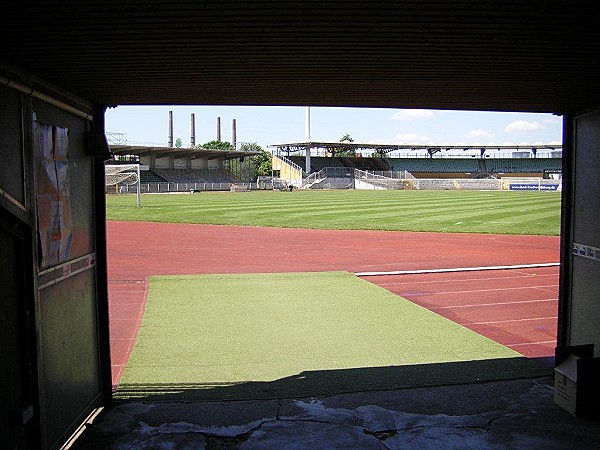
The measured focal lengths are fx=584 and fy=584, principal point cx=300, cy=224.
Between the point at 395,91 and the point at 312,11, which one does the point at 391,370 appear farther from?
the point at 312,11

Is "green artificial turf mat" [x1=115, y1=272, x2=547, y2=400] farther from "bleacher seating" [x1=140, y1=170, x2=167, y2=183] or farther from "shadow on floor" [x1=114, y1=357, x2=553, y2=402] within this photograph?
"bleacher seating" [x1=140, y1=170, x2=167, y2=183]

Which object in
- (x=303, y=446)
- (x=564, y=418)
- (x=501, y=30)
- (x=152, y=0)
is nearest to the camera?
(x=152, y=0)

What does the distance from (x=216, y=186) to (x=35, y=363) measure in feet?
248

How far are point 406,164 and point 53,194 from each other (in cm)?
10225

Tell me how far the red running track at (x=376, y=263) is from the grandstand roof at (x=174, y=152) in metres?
47.8

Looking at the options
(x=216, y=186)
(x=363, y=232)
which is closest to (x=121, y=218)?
(x=363, y=232)

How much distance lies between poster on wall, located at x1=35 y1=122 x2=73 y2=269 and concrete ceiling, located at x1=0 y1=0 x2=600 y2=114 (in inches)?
19.4

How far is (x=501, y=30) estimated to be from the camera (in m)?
3.86

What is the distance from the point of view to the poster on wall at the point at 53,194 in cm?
450

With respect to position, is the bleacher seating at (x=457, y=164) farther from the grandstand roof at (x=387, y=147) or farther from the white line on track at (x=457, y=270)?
the white line on track at (x=457, y=270)

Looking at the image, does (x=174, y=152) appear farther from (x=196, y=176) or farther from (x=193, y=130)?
(x=193, y=130)

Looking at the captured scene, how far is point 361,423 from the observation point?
5359 millimetres

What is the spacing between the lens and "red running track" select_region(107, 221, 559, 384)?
30.6ft

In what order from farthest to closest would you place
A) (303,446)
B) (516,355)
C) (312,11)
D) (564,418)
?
(516,355)
(564,418)
(303,446)
(312,11)
